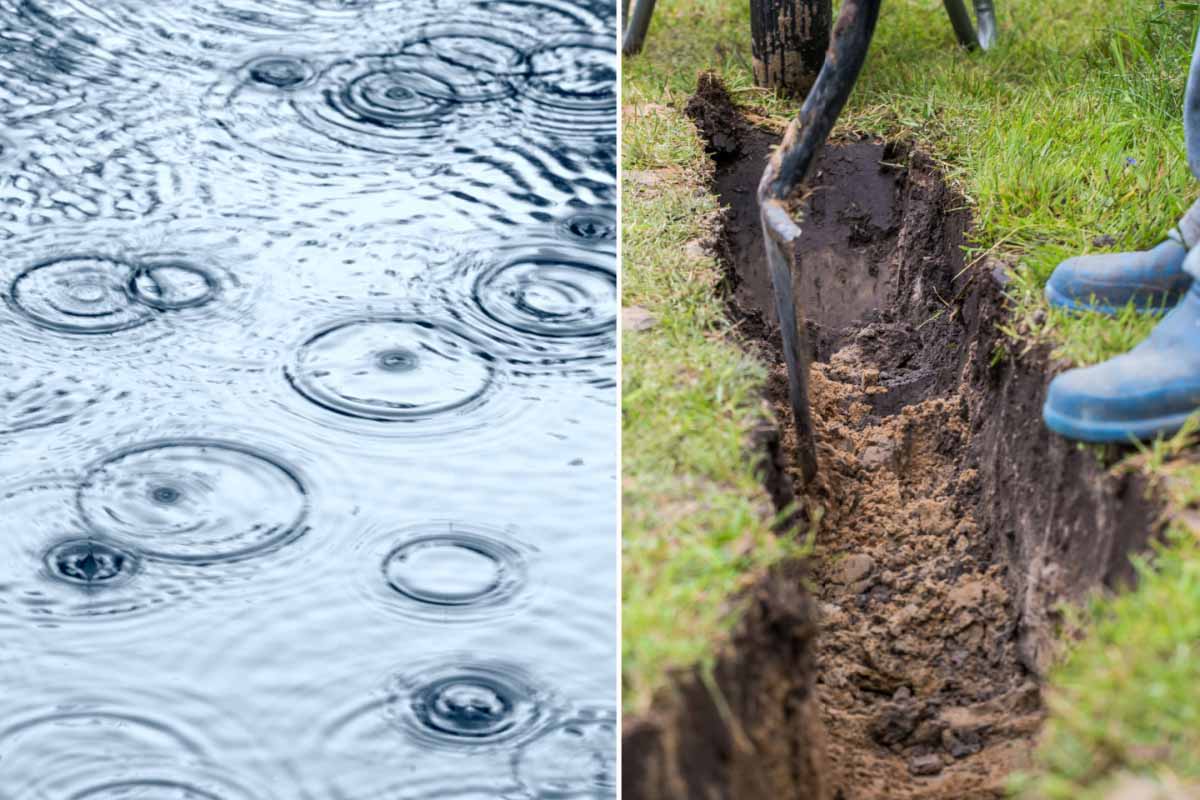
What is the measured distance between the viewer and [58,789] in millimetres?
2451

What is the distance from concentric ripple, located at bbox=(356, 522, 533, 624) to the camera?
113 inches

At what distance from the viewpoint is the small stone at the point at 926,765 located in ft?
7.99

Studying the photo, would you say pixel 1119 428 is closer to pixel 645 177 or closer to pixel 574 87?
pixel 645 177

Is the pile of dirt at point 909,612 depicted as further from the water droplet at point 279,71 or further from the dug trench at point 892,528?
the water droplet at point 279,71

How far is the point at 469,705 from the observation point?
8.77 feet

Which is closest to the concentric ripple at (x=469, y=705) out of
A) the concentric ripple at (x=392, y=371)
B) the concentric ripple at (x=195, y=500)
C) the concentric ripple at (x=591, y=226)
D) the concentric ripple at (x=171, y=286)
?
the concentric ripple at (x=195, y=500)

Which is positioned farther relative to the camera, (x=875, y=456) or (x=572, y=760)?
(x=875, y=456)

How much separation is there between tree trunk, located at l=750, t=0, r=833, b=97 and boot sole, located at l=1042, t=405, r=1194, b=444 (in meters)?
2.11

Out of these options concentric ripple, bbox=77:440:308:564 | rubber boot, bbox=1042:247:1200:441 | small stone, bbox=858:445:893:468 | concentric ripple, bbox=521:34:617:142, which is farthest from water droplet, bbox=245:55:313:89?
rubber boot, bbox=1042:247:1200:441

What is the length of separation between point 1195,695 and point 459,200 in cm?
276

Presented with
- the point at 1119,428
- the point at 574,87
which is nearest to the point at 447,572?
the point at 1119,428

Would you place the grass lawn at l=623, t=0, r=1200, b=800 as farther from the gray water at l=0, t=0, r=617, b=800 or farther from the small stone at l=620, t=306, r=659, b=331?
the gray water at l=0, t=0, r=617, b=800

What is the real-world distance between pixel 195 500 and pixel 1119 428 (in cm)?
183

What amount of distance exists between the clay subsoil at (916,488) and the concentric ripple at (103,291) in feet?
4.45
